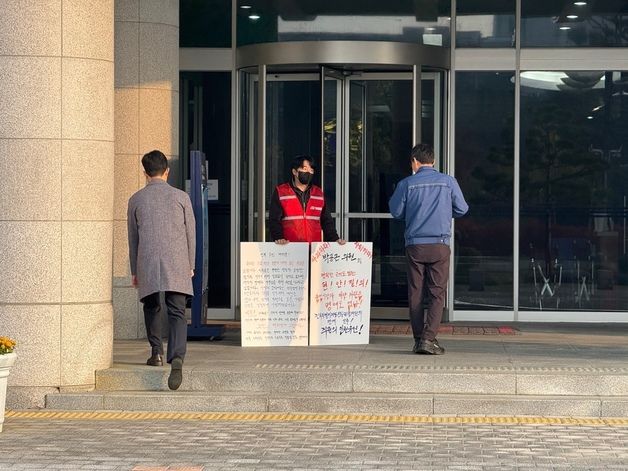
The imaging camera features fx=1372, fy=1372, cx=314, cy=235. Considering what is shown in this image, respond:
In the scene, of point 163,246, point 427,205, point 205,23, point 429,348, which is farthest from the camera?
point 205,23

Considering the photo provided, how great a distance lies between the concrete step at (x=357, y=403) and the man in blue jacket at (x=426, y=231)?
1.55 meters

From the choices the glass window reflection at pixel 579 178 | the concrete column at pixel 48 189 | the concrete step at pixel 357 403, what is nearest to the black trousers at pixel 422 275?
the concrete step at pixel 357 403

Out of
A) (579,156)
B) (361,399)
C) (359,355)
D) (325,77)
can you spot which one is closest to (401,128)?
(325,77)

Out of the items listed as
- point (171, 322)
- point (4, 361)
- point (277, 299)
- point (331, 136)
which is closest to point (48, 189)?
point (171, 322)

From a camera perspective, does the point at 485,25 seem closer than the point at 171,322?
No

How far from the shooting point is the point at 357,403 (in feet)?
32.6

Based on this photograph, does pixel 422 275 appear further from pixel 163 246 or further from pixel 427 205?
pixel 163 246

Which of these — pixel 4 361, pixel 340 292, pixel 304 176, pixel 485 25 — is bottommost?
pixel 4 361

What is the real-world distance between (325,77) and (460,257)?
247 cm

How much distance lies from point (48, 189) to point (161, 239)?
94 centimetres

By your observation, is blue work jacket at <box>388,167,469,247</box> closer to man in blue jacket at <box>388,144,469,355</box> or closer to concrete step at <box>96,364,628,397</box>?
man in blue jacket at <box>388,144,469,355</box>

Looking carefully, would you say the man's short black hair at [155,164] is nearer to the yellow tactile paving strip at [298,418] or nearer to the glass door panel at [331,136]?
the yellow tactile paving strip at [298,418]

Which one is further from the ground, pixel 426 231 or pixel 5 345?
pixel 426 231

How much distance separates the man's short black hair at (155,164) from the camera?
10.6 meters
